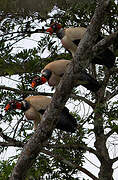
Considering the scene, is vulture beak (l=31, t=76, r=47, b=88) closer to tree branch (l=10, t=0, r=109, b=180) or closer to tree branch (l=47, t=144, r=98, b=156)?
tree branch (l=47, t=144, r=98, b=156)

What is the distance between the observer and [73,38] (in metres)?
3.85

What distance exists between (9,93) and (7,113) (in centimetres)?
24

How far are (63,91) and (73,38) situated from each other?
1.71 m

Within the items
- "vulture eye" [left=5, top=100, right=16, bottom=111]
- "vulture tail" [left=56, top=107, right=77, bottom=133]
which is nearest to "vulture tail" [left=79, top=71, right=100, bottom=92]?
"vulture tail" [left=56, top=107, right=77, bottom=133]

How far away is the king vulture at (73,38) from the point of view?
11.7 ft

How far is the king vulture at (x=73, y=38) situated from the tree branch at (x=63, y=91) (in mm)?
1317

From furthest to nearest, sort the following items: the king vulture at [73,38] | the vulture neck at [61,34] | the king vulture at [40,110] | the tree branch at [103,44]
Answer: the vulture neck at [61,34], the king vulture at [40,110], the king vulture at [73,38], the tree branch at [103,44]

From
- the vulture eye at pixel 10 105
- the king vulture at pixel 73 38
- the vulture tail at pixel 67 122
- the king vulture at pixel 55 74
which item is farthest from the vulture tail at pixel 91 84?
the vulture eye at pixel 10 105

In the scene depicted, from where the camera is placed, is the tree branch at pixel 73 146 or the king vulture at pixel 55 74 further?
the king vulture at pixel 55 74

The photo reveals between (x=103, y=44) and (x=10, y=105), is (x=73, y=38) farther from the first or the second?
(x=103, y=44)

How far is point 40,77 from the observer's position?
3568mm

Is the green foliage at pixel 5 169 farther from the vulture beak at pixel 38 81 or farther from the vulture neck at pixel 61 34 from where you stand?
the vulture neck at pixel 61 34

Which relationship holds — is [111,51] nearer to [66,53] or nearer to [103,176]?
[66,53]

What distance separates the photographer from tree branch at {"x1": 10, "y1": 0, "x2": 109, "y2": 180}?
2.18 metres
